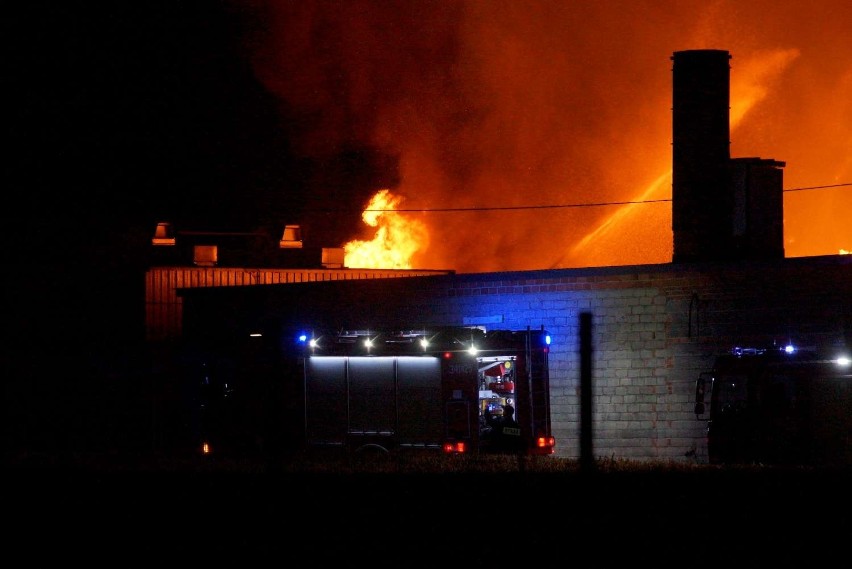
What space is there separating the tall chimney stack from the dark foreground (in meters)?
14.3

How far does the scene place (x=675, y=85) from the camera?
2823 cm

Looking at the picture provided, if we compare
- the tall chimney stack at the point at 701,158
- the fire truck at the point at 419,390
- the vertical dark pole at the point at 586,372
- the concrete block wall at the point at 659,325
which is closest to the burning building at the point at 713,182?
the tall chimney stack at the point at 701,158

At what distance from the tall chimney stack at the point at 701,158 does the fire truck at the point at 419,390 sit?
5.46 meters

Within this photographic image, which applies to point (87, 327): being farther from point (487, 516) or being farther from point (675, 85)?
point (487, 516)

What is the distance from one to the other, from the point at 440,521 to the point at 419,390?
38.6 ft

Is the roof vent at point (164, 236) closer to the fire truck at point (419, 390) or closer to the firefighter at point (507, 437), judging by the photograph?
the fire truck at point (419, 390)

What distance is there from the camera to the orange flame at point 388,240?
47.7 metres

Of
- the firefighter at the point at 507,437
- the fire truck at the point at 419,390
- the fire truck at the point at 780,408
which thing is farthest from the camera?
the fire truck at the point at 419,390

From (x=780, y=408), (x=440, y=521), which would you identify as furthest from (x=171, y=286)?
(x=440, y=521)

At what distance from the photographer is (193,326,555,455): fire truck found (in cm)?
2245

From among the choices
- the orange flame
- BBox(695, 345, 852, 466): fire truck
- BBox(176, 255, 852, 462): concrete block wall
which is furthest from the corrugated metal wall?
BBox(695, 345, 852, 466): fire truck

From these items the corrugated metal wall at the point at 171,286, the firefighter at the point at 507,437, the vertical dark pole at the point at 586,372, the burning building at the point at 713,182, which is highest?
the burning building at the point at 713,182

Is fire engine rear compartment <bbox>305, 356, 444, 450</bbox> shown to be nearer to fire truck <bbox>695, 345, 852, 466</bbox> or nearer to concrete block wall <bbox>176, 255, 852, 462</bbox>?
concrete block wall <bbox>176, 255, 852, 462</bbox>

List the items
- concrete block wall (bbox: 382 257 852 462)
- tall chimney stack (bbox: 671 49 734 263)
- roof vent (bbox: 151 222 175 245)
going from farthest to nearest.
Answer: roof vent (bbox: 151 222 175 245) → tall chimney stack (bbox: 671 49 734 263) → concrete block wall (bbox: 382 257 852 462)
